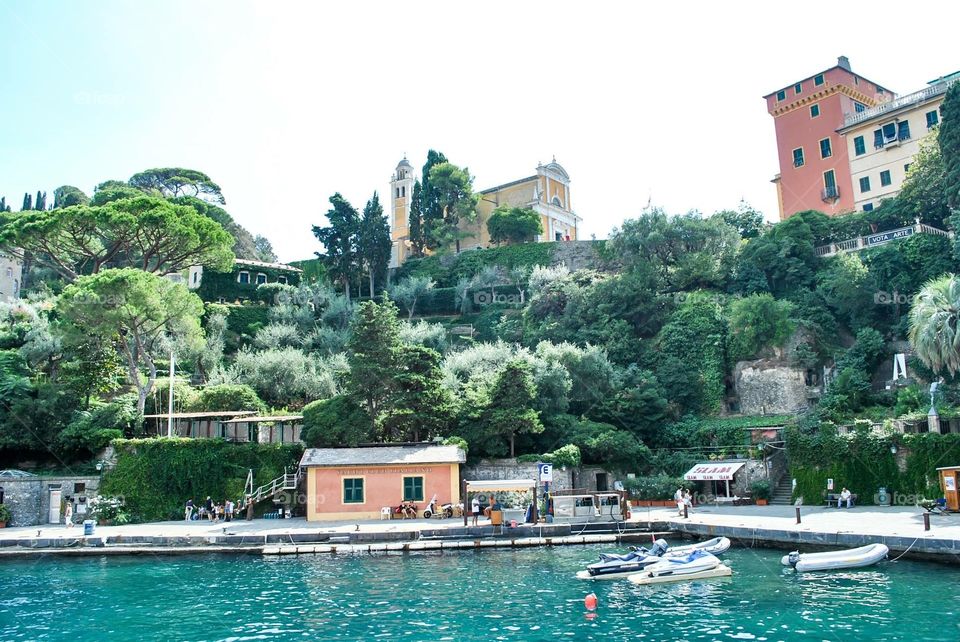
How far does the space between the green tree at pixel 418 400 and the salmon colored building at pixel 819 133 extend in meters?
30.2

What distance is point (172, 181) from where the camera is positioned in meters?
74.1

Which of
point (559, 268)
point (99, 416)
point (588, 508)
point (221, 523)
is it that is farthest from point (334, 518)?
point (559, 268)

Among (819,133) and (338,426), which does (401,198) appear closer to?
(819,133)

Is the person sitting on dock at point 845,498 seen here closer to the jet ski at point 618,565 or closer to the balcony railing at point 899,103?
the jet ski at point 618,565

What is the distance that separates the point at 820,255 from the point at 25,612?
132 ft

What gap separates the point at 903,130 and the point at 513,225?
2831 centimetres

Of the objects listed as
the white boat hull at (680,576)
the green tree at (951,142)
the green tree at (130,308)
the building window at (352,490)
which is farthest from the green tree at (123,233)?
the green tree at (951,142)

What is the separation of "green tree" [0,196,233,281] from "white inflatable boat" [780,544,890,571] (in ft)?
122

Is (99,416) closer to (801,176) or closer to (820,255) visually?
(820,255)

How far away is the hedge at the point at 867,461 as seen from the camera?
979 inches

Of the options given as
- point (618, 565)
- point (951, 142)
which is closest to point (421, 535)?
point (618, 565)

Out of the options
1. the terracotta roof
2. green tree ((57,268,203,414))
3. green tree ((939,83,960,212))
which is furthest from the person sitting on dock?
green tree ((57,268,203,414))

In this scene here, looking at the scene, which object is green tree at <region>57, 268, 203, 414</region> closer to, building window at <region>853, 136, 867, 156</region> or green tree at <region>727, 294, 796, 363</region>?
green tree at <region>727, 294, 796, 363</region>

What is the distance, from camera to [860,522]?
21859 mm
